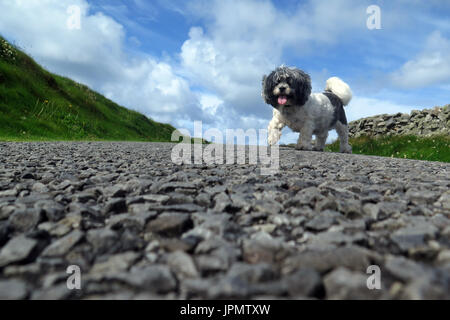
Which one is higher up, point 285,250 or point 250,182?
point 250,182

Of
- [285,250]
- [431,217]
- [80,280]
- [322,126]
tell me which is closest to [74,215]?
[80,280]

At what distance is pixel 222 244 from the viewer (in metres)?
1.55

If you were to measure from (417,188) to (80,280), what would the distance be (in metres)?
3.03

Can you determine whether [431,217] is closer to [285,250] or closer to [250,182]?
[285,250]

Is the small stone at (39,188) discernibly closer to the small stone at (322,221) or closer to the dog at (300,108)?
the small stone at (322,221)

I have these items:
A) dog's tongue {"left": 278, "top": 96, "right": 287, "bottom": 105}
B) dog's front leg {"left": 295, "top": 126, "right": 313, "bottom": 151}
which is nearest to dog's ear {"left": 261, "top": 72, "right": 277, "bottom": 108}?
dog's tongue {"left": 278, "top": 96, "right": 287, "bottom": 105}

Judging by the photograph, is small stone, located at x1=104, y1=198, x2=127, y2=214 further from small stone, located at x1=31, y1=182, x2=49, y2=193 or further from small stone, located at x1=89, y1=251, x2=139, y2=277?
small stone, located at x1=31, y1=182, x2=49, y2=193

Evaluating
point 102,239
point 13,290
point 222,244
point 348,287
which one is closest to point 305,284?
point 348,287

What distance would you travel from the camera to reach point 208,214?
6.65 ft

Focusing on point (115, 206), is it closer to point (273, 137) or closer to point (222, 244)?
point (222, 244)

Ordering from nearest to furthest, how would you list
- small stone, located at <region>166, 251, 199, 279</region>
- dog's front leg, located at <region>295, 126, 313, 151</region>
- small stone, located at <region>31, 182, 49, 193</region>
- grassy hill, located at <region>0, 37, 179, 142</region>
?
small stone, located at <region>166, 251, 199, 279</region>
small stone, located at <region>31, 182, 49, 193</region>
dog's front leg, located at <region>295, 126, 313, 151</region>
grassy hill, located at <region>0, 37, 179, 142</region>

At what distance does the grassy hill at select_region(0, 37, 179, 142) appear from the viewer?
14.1 m

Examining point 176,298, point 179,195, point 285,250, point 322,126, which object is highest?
point 322,126
